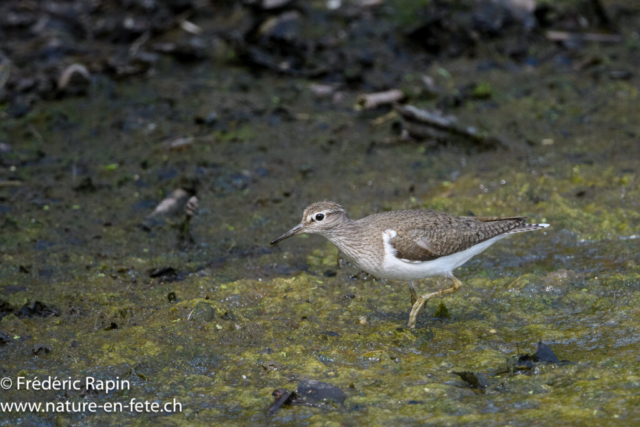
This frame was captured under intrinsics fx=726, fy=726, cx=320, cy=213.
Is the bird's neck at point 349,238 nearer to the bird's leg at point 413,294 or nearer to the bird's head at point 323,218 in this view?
the bird's head at point 323,218

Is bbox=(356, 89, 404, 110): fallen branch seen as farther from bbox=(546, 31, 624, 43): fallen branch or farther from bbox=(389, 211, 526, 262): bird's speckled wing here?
bbox=(389, 211, 526, 262): bird's speckled wing

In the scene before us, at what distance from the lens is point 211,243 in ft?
23.8

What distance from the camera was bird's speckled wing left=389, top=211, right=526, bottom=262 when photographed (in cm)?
585

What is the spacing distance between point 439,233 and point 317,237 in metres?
1.93

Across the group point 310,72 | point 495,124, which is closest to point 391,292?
point 495,124

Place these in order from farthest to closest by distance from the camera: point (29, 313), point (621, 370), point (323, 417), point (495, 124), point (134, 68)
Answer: point (134, 68)
point (495, 124)
point (29, 313)
point (621, 370)
point (323, 417)

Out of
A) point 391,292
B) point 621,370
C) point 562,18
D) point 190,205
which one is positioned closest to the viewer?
point 621,370

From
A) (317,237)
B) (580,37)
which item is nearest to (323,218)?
(317,237)

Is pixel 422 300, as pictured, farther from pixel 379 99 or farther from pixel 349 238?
pixel 379 99

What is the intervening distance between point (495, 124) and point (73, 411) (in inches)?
258

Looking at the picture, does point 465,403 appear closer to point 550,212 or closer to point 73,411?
point 73,411

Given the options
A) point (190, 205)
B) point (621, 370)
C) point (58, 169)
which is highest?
point (621, 370)

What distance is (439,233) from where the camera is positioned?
19.6 ft

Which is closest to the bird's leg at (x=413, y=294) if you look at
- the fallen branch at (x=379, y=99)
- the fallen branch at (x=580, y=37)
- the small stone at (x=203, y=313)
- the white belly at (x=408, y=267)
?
the white belly at (x=408, y=267)
